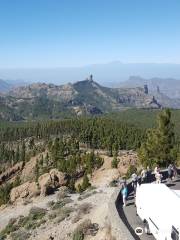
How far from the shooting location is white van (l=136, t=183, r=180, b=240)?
71.4ft

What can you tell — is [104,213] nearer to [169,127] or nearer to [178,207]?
[178,207]

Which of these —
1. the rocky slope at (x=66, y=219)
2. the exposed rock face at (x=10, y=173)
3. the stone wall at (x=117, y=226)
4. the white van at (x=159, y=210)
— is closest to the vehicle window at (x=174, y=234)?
the white van at (x=159, y=210)

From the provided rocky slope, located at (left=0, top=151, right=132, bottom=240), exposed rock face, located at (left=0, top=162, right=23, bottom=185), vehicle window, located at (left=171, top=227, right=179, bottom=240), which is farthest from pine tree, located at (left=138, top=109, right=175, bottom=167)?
exposed rock face, located at (left=0, top=162, right=23, bottom=185)

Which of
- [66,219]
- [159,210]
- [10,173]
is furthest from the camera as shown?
[10,173]

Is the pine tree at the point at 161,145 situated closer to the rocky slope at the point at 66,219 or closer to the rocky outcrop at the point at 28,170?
the rocky slope at the point at 66,219

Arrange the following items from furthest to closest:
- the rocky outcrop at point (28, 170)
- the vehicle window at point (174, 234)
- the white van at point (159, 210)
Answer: the rocky outcrop at point (28, 170), the white van at point (159, 210), the vehicle window at point (174, 234)

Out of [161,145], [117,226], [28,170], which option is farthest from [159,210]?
[28,170]

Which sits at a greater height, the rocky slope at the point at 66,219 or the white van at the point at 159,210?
the white van at the point at 159,210

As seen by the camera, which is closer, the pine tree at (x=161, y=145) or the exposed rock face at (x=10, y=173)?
the pine tree at (x=161, y=145)

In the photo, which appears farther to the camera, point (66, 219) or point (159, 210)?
point (66, 219)

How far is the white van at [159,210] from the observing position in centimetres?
2176

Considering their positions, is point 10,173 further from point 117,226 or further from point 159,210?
point 159,210

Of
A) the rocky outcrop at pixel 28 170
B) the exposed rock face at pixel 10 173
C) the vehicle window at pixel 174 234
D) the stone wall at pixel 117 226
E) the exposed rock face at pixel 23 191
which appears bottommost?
the exposed rock face at pixel 10 173

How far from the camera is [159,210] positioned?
2366 centimetres
